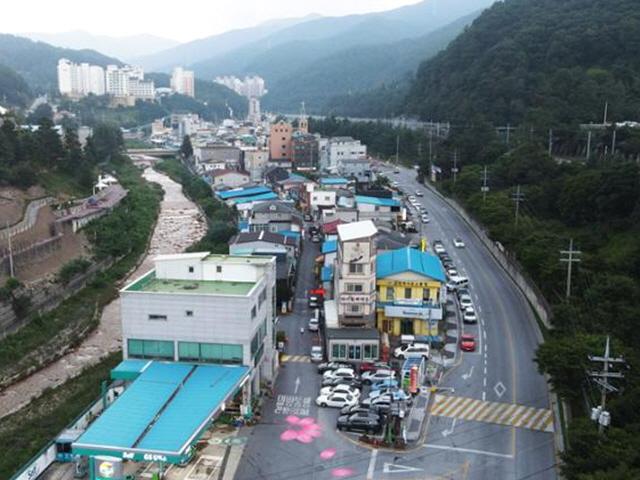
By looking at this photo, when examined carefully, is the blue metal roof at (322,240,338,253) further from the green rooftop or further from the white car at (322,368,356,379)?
the green rooftop

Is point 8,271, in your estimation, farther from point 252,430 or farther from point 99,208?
point 252,430

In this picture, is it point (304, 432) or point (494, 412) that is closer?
point (304, 432)

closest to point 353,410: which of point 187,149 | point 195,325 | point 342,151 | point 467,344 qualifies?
point 195,325

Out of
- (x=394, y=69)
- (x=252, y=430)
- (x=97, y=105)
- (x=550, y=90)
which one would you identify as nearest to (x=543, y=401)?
(x=252, y=430)

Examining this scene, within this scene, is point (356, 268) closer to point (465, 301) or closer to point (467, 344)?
point (467, 344)

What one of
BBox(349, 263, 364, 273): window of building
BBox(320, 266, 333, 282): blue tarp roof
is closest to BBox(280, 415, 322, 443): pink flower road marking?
BBox(349, 263, 364, 273): window of building

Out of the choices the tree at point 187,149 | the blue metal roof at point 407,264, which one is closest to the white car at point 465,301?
the blue metal roof at point 407,264
